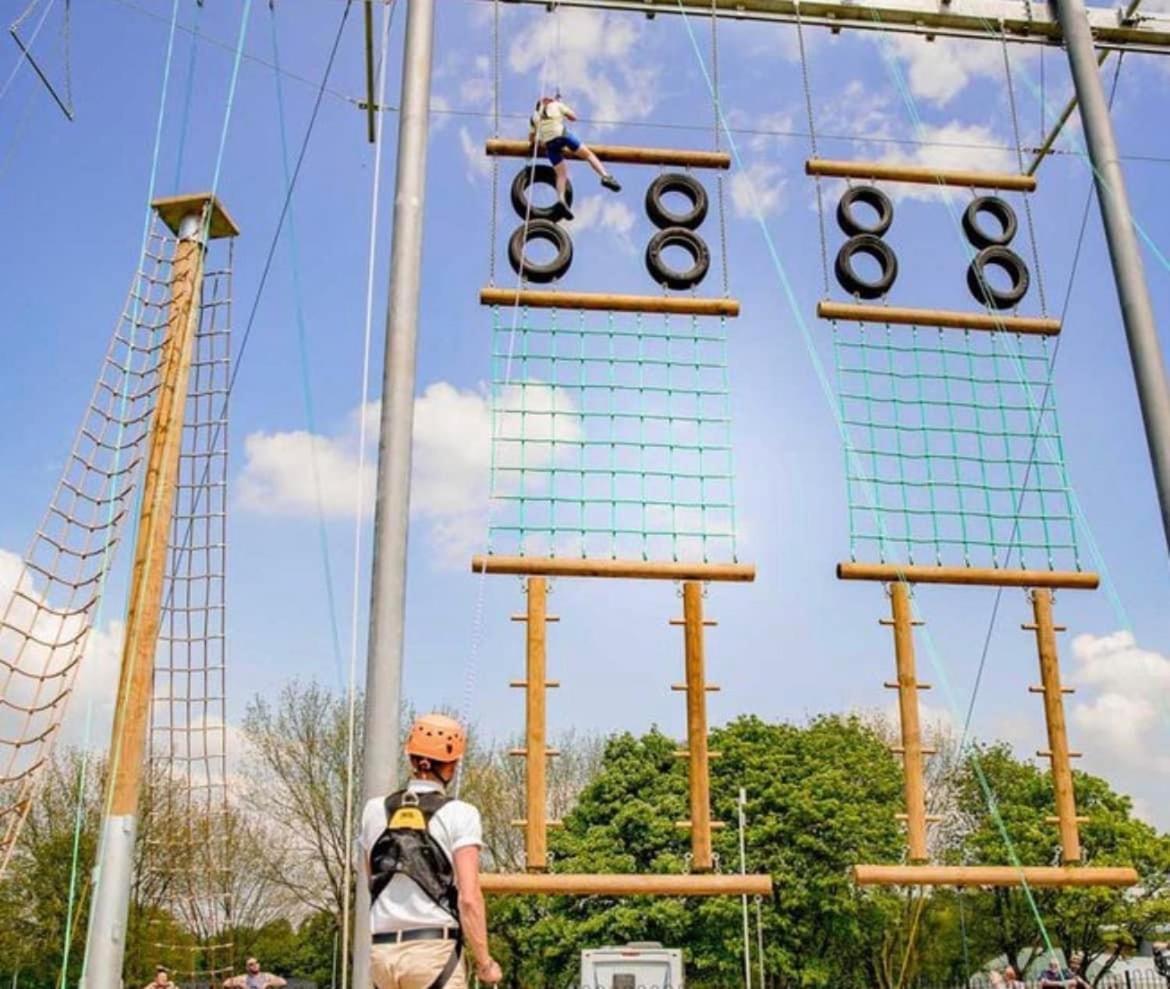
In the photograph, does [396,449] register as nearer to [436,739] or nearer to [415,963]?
[436,739]

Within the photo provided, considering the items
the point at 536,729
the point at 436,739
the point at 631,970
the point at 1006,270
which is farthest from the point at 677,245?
the point at 631,970

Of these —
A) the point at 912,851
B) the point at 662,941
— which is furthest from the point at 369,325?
the point at 662,941

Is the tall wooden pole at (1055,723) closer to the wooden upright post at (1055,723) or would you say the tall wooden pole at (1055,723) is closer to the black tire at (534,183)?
the wooden upright post at (1055,723)

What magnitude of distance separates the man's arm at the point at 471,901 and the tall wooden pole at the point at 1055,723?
4.52m

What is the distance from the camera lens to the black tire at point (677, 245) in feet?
21.6

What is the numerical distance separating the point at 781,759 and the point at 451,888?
19.3 m

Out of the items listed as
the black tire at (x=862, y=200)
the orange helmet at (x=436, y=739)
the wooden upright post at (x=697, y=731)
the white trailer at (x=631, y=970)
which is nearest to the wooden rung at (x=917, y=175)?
the black tire at (x=862, y=200)

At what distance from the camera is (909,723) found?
5.89 m

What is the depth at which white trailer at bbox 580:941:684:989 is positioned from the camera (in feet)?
46.8

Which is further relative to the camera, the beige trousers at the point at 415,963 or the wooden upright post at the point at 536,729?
the wooden upright post at the point at 536,729

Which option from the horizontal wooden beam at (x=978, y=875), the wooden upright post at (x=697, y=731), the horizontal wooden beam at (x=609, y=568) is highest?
the horizontal wooden beam at (x=609, y=568)

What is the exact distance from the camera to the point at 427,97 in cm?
473

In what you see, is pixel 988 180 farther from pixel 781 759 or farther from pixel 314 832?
pixel 314 832

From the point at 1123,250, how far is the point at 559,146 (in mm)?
2957
